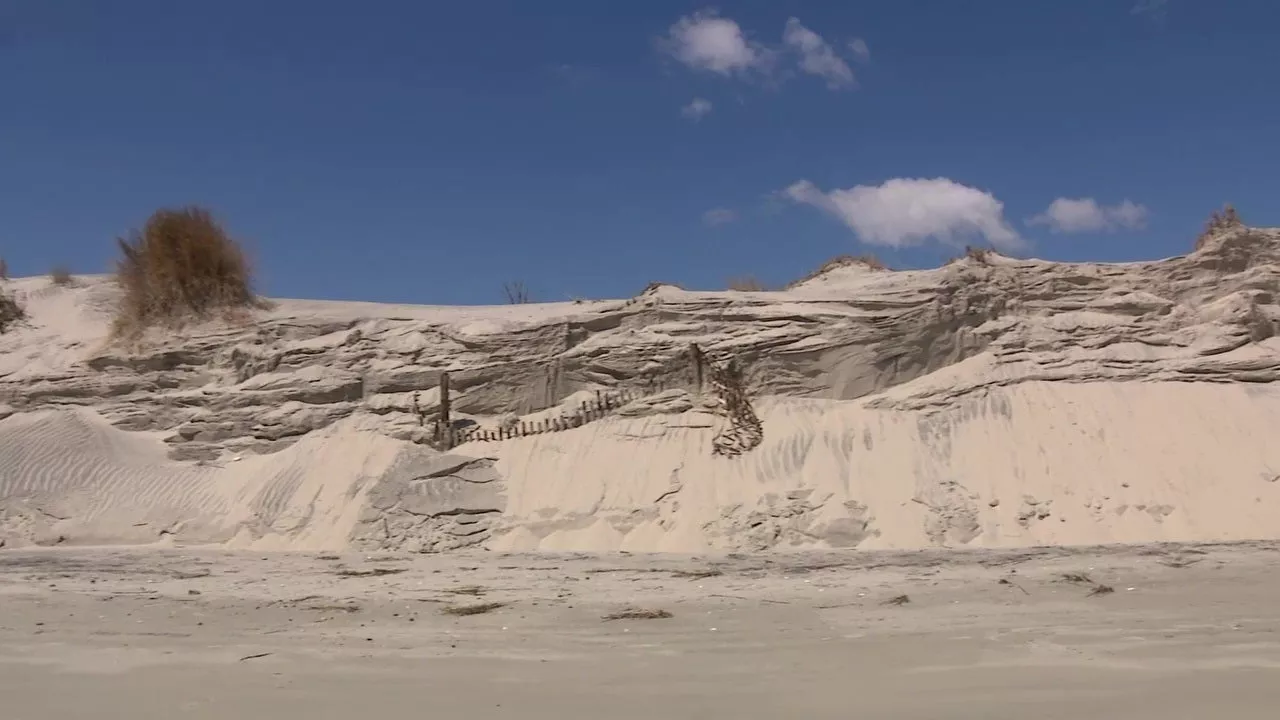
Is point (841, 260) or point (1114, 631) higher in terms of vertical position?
point (841, 260)

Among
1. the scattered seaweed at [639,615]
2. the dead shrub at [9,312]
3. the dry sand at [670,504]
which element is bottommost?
the scattered seaweed at [639,615]

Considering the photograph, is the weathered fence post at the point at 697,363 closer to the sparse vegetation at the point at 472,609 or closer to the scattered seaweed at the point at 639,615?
the sparse vegetation at the point at 472,609

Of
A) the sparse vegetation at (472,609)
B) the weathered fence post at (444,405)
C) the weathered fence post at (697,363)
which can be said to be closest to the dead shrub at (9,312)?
the weathered fence post at (444,405)

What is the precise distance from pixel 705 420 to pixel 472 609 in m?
8.03

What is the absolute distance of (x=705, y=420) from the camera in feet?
50.9

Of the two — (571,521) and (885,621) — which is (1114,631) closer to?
(885,621)

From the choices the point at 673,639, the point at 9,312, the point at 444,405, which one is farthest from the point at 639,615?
the point at 9,312

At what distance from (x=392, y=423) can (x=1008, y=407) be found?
950 centimetres

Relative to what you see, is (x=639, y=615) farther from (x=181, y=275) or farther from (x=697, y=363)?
(x=181, y=275)

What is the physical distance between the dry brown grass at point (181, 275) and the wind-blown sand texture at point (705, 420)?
2.60ft

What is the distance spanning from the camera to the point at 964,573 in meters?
9.09

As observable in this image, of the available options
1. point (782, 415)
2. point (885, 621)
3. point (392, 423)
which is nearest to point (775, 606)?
point (885, 621)

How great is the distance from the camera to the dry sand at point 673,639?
471cm

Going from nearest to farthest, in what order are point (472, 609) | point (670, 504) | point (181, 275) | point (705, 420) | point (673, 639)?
1. point (673, 639)
2. point (472, 609)
3. point (670, 504)
4. point (705, 420)
5. point (181, 275)
